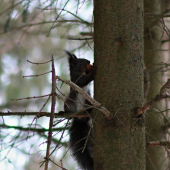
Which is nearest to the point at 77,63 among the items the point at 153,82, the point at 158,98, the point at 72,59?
the point at 72,59

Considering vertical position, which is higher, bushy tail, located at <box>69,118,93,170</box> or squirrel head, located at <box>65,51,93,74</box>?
squirrel head, located at <box>65,51,93,74</box>

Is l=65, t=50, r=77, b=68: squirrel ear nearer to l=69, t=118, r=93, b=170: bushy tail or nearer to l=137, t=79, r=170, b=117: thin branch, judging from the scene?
l=69, t=118, r=93, b=170: bushy tail

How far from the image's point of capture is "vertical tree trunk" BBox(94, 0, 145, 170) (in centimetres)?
151

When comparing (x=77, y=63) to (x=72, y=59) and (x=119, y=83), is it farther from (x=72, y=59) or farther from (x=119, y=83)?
(x=119, y=83)

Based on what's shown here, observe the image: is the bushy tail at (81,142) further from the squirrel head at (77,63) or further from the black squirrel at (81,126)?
the squirrel head at (77,63)

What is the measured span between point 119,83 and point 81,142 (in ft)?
2.83

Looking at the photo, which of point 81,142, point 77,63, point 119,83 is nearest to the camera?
point 119,83

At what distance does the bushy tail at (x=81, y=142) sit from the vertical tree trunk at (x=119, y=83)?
0.56 meters

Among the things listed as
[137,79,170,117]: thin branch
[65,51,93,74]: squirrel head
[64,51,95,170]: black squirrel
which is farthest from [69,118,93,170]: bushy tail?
[137,79,170,117]: thin branch

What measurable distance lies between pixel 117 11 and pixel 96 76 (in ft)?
1.32

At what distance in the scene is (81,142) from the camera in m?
2.27

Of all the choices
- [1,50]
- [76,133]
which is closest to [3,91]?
[1,50]

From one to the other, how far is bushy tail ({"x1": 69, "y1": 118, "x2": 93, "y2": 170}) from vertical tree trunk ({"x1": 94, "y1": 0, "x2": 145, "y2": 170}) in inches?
22.2

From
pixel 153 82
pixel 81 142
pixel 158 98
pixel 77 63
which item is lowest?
pixel 81 142
